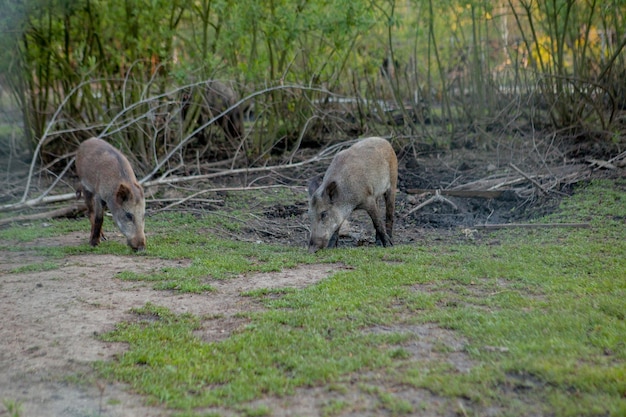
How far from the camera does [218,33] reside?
49.9ft

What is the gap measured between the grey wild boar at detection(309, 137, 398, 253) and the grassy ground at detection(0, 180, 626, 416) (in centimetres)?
52

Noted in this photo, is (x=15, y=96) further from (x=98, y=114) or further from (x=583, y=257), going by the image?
(x=583, y=257)

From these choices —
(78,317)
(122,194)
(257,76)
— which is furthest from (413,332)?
(257,76)

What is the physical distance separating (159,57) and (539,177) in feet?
27.4

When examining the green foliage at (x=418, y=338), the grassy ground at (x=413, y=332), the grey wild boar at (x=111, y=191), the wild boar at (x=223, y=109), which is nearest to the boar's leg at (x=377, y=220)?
the grassy ground at (x=413, y=332)

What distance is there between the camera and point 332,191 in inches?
375

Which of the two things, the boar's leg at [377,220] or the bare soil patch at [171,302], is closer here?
the bare soil patch at [171,302]

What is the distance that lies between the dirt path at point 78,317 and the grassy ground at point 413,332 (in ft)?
0.61

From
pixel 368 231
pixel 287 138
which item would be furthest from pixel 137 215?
pixel 287 138

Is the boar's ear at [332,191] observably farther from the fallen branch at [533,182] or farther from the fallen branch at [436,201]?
the fallen branch at [533,182]

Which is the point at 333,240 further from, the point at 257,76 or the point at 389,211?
the point at 257,76

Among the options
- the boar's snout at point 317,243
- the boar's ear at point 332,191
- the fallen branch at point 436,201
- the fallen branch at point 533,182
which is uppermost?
the boar's ear at point 332,191

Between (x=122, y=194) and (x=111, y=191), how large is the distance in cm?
43

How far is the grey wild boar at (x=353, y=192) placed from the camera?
9.47m
